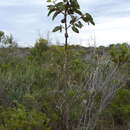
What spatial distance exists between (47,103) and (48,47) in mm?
3873

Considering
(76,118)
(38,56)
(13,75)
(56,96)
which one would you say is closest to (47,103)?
(56,96)

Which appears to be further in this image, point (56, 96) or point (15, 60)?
point (15, 60)

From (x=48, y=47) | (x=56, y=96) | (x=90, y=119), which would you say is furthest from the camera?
(x=48, y=47)

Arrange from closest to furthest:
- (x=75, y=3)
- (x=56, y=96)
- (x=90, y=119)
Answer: (x=75, y=3), (x=90, y=119), (x=56, y=96)

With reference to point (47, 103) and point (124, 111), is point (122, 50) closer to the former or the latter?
point (124, 111)

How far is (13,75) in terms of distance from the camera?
5.54m

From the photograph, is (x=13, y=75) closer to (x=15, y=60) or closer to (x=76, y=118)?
(x=76, y=118)

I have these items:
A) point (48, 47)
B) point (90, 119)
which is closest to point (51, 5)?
point (90, 119)

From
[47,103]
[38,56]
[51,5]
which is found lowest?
[47,103]

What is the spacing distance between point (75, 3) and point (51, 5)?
0.97ft

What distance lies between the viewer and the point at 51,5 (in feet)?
11.8

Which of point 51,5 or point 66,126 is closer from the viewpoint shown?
point 51,5

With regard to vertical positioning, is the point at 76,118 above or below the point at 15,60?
below

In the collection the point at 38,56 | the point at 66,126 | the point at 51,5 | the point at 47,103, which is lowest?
the point at 66,126
